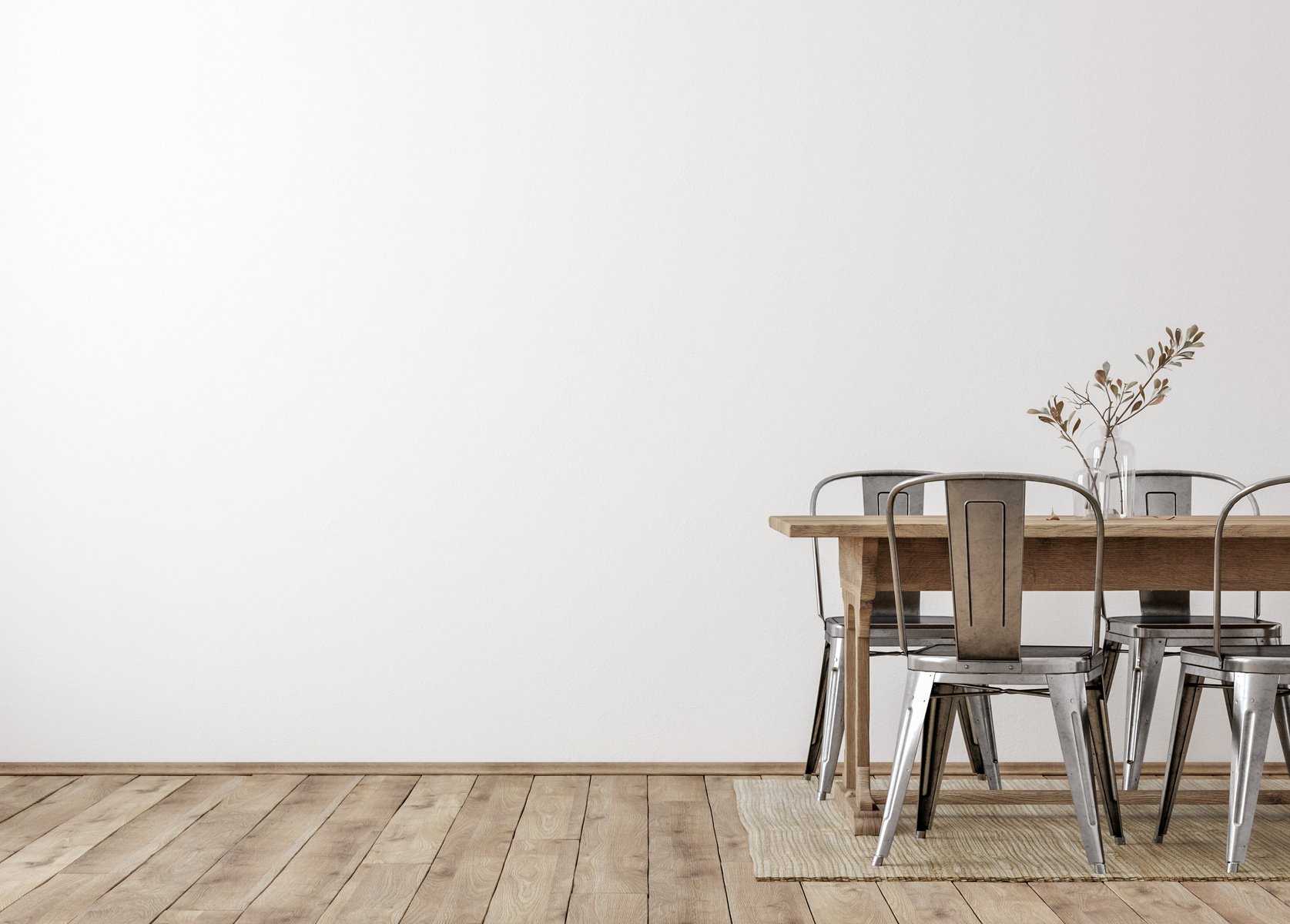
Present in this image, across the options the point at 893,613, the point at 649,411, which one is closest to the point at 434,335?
the point at 649,411

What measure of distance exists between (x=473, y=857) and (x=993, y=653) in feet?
3.84

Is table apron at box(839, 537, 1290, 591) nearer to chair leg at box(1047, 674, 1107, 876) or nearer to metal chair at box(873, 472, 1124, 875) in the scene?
metal chair at box(873, 472, 1124, 875)

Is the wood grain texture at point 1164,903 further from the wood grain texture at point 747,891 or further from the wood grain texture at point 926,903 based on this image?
the wood grain texture at point 747,891

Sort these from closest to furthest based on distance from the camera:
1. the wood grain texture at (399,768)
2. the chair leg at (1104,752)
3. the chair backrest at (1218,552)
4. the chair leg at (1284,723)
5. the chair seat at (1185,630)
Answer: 1. the chair backrest at (1218,552)
2. the chair leg at (1104,752)
3. the chair leg at (1284,723)
4. the chair seat at (1185,630)
5. the wood grain texture at (399,768)

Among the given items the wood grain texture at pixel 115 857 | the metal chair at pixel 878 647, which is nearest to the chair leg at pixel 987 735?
the metal chair at pixel 878 647

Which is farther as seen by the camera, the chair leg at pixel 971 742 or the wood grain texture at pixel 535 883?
the chair leg at pixel 971 742

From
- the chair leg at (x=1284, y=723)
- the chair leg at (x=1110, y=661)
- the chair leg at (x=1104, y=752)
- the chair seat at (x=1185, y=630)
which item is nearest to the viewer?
the chair leg at (x=1104, y=752)

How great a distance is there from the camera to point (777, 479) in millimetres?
3361

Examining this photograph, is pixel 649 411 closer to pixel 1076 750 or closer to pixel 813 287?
pixel 813 287

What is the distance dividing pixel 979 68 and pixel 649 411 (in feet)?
4.47

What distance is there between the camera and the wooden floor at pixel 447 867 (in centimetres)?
217

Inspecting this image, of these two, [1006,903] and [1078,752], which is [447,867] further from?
[1078,752]

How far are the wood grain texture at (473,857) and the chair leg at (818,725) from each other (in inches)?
30.2

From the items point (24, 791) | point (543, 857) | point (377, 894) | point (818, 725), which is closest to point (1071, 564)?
point (818, 725)
